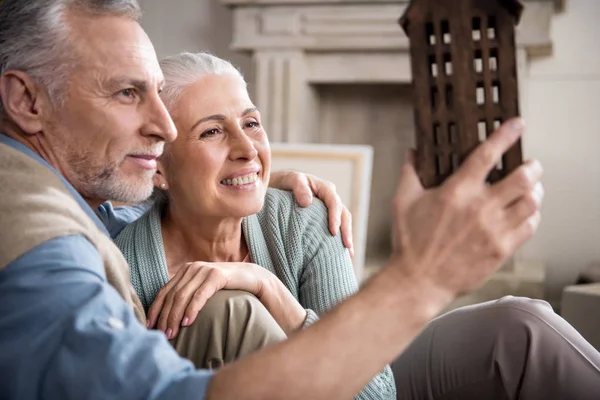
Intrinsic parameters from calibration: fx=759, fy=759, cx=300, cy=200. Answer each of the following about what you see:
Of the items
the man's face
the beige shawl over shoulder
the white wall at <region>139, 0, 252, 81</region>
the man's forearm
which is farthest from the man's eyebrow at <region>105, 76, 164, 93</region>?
the white wall at <region>139, 0, 252, 81</region>

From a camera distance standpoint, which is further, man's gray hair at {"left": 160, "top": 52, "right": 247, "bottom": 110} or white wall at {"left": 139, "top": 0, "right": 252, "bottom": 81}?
white wall at {"left": 139, "top": 0, "right": 252, "bottom": 81}

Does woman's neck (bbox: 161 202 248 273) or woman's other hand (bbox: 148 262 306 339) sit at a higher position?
woman's other hand (bbox: 148 262 306 339)

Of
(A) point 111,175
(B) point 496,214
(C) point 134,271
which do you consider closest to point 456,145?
(B) point 496,214

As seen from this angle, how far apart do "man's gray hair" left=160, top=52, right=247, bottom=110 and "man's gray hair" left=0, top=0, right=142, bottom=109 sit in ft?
1.57

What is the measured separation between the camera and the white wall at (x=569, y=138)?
4.12 meters

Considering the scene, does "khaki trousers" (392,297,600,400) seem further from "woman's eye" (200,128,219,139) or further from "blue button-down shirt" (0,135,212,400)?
"blue button-down shirt" (0,135,212,400)

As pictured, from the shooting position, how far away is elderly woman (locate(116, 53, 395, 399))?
158cm

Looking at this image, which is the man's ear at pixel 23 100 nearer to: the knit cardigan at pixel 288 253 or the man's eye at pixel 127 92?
the man's eye at pixel 127 92

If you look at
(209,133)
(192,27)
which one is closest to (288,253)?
(209,133)

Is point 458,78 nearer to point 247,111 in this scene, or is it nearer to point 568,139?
point 247,111

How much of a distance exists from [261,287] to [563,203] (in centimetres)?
320

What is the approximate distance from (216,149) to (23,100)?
559 millimetres

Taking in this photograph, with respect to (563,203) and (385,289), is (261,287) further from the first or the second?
(563,203)

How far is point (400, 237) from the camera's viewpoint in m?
0.80
